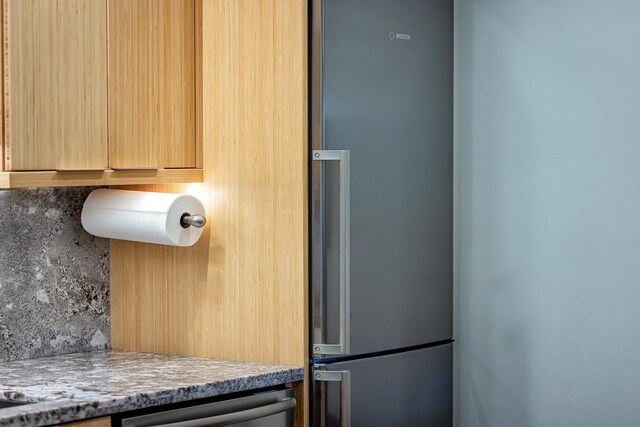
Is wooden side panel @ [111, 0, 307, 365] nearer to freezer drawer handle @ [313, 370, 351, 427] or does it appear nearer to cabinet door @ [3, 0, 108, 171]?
freezer drawer handle @ [313, 370, 351, 427]

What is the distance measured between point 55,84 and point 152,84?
13.0 inches

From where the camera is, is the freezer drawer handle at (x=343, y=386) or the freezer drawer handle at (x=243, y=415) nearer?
the freezer drawer handle at (x=243, y=415)

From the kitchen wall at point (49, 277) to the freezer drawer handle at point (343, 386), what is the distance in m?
0.79

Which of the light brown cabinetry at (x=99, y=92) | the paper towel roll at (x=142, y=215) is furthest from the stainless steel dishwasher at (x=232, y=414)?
the light brown cabinetry at (x=99, y=92)

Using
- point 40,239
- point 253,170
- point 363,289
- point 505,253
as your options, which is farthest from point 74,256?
point 505,253

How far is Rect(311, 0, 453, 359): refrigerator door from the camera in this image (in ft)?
9.61

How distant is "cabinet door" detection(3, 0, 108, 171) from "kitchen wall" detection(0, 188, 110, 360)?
37cm

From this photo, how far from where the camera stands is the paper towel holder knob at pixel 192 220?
2.97 m

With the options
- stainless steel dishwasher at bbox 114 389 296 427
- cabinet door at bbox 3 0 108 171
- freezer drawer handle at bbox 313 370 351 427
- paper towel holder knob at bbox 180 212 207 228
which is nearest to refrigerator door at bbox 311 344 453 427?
freezer drawer handle at bbox 313 370 351 427

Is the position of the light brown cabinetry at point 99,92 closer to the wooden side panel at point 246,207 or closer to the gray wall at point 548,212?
the wooden side panel at point 246,207

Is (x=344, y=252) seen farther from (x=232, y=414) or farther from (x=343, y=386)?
(x=232, y=414)

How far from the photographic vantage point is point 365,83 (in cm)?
298

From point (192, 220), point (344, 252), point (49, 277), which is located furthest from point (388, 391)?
point (49, 277)

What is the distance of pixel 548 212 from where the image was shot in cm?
310
